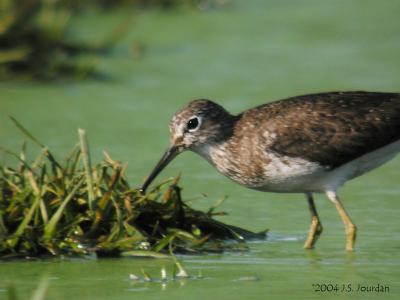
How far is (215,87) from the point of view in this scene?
11953mm

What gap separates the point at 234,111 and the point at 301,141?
3.52 m

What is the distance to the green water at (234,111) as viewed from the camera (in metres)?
6.26

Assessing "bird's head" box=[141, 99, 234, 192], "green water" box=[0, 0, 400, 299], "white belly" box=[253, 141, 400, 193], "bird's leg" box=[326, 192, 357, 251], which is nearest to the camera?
Answer: "green water" box=[0, 0, 400, 299]

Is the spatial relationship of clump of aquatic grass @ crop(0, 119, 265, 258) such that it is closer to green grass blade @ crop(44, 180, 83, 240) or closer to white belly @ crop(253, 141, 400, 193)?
green grass blade @ crop(44, 180, 83, 240)

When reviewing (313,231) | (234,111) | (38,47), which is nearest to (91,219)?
(313,231)

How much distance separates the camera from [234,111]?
10992 millimetres

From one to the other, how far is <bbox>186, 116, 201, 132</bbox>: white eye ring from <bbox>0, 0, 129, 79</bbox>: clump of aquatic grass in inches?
172

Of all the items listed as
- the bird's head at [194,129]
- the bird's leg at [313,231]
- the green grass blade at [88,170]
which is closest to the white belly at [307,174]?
the bird's leg at [313,231]

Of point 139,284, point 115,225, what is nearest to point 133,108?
point 115,225

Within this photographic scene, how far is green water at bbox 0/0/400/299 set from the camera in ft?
20.5

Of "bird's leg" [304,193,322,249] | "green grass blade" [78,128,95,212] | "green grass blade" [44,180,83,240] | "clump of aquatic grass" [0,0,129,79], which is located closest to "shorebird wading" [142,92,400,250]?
"bird's leg" [304,193,322,249]

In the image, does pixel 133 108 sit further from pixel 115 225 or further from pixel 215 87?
pixel 115 225

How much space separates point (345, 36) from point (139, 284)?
836cm

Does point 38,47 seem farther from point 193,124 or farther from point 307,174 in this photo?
point 307,174
